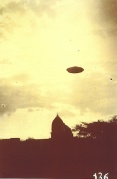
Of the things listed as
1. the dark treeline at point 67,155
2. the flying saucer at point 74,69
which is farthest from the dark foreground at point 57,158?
the flying saucer at point 74,69

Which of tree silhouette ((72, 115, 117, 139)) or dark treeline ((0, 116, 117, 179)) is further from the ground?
tree silhouette ((72, 115, 117, 139))

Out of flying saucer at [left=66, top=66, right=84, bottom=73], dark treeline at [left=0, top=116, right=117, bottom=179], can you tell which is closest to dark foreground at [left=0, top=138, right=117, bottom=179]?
dark treeline at [left=0, top=116, right=117, bottom=179]

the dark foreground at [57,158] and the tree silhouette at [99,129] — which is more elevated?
the tree silhouette at [99,129]

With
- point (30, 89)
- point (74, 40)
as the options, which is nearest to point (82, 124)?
point (30, 89)

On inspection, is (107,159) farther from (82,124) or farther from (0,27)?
(0,27)

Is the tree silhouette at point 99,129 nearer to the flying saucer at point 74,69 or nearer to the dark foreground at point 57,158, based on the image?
the dark foreground at point 57,158

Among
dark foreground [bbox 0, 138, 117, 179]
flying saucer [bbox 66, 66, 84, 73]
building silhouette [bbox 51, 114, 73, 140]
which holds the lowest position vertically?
dark foreground [bbox 0, 138, 117, 179]

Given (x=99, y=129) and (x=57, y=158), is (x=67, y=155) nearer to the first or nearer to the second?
(x=57, y=158)

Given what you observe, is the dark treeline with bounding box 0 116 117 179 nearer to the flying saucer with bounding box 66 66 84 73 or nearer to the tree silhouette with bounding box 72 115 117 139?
the tree silhouette with bounding box 72 115 117 139
